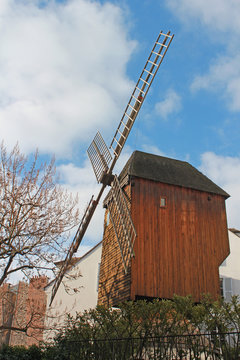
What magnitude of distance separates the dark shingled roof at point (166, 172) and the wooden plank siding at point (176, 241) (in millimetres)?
268

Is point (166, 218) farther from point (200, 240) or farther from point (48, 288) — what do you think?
point (48, 288)

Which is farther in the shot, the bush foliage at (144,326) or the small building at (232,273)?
the small building at (232,273)

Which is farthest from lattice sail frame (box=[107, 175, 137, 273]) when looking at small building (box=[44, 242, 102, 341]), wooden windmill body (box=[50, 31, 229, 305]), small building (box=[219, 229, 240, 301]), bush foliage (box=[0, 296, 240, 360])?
small building (box=[219, 229, 240, 301])

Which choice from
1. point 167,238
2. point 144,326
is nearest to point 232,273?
point 167,238

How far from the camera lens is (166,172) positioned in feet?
54.7

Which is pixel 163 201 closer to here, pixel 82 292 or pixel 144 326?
pixel 144 326

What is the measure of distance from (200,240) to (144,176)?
3.58 meters

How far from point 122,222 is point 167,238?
1.99 m

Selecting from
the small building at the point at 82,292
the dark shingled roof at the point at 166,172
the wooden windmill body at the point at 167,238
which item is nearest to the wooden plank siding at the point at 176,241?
the wooden windmill body at the point at 167,238

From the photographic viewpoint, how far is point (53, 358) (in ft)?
36.4

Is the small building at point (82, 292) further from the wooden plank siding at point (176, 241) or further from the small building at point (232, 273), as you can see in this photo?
the wooden plank siding at point (176, 241)

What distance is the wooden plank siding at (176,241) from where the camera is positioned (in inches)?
552

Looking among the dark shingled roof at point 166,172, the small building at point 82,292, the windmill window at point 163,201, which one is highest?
the dark shingled roof at point 166,172

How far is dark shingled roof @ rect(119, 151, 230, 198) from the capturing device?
1592 cm
